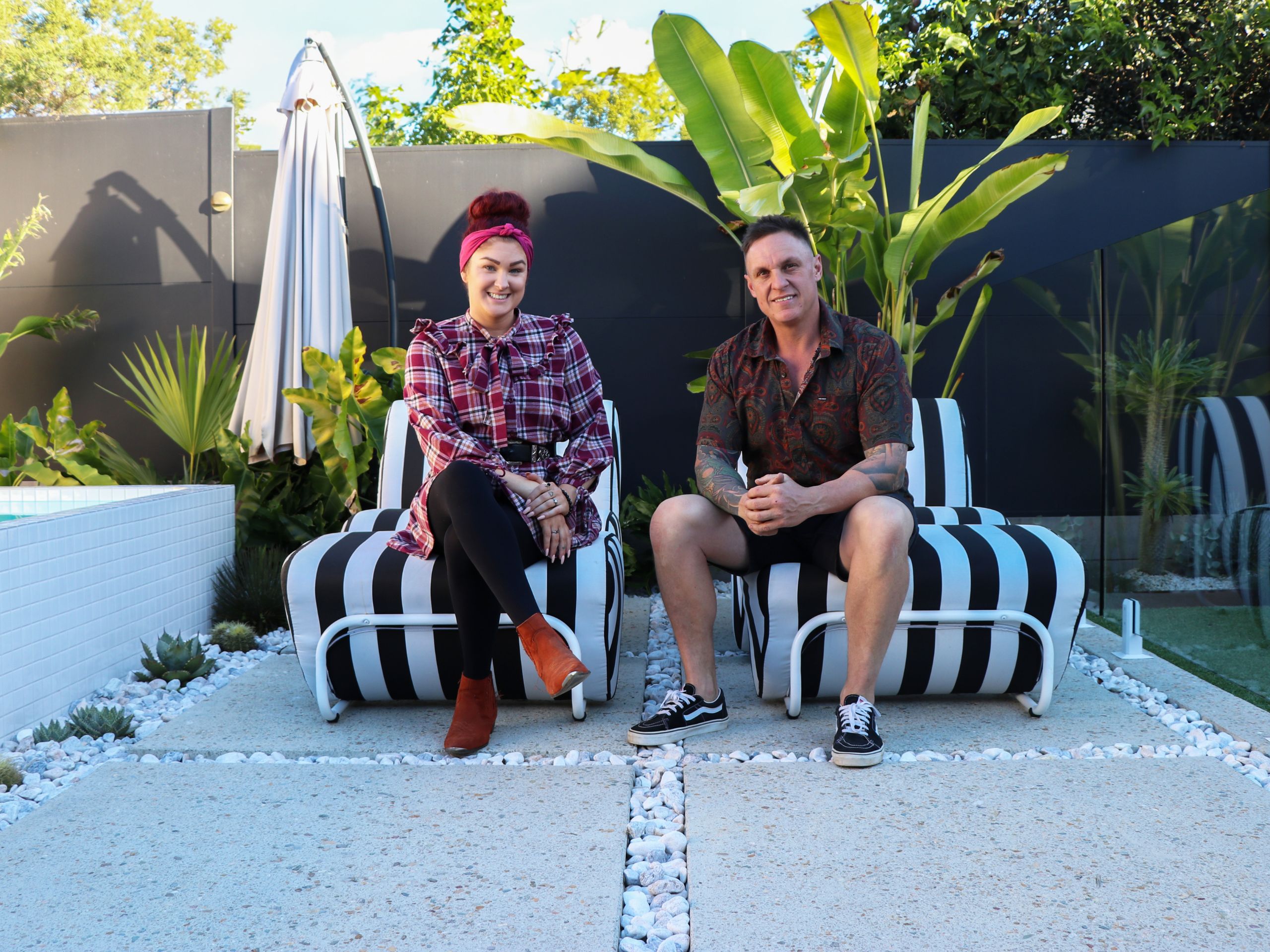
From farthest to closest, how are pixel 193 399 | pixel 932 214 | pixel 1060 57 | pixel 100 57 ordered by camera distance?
pixel 100 57, pixel 1060 57, pixel 193 399, pixel 932 214

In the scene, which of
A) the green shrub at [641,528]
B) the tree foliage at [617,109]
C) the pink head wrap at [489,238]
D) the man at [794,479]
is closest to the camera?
the man at [794,479]

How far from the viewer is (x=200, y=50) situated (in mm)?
18266

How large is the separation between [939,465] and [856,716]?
145 centimetres

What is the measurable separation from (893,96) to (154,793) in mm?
5030

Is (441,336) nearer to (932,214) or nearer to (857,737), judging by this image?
(857,737)

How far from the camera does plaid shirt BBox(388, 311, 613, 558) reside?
2.62 m

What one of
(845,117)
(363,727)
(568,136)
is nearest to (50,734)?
(363,727)

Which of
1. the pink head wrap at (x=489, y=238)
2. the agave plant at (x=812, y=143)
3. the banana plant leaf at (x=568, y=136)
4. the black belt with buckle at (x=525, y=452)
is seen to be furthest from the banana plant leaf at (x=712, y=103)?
the black belt with buckle at (x=525, y=452)

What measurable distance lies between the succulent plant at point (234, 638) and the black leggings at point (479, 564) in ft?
4.16

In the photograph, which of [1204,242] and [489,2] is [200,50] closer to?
[489,2]

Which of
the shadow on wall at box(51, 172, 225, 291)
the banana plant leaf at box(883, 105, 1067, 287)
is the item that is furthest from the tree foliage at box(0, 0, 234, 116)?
the banana plant leaf at box(883, 105, 1067, 287)

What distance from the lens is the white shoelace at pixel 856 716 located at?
222cm

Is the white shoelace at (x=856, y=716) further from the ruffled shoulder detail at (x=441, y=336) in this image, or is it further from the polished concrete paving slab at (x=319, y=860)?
the ruffled shoulder detail at (x=441, y=336)

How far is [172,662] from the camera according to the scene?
9.53ft
